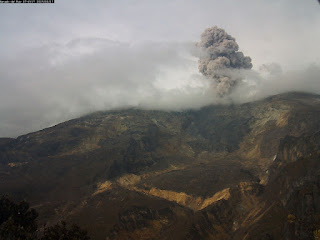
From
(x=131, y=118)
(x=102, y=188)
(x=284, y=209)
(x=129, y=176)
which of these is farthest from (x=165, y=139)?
(x=284, y=209)

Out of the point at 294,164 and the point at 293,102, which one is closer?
the point at 294,164

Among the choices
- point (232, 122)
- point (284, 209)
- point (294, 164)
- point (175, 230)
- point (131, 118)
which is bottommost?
Result: point (175, 230)

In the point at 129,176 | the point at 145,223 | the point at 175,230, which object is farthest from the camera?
the point at 129,176

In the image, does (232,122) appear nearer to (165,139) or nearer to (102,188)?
(165,139)

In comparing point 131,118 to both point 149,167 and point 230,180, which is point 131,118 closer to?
point 149,167

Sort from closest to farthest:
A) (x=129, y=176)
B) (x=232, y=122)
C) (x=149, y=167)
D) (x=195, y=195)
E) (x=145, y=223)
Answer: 1. (x=145, y=223)
2. (x=195, y=195)
3. (x=129, y=176)
4. (x=149, y=167)
5. (x=232, y=122)

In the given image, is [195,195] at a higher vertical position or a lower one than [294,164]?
lower

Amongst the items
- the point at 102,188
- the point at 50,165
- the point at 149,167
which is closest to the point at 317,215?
the point at 102,188
